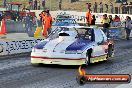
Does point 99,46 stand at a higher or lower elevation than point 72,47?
lower

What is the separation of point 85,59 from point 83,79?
7.38m

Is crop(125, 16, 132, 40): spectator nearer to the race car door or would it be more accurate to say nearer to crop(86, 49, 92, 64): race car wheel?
the race car door

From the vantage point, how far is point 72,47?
12.2m

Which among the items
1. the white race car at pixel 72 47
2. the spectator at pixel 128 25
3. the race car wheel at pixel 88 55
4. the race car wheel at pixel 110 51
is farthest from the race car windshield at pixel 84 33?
the spectator at pixel 128 25

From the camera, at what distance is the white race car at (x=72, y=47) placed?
39.9 feet

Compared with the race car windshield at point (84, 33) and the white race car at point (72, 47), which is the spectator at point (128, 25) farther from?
the race car windshield at point (84, 33)

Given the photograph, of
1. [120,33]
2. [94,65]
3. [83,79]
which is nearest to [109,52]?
[94,65]

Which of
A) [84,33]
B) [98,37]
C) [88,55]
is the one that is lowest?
[88,55]

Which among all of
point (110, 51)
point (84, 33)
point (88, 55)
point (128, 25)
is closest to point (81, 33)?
point (84, 33)

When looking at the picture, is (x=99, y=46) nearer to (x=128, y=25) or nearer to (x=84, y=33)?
(x=84, y=33)

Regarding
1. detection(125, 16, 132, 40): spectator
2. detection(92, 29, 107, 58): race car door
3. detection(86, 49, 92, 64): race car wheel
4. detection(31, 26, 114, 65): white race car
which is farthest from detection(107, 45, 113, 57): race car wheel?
detection(125, 16, 132, 40): spectator

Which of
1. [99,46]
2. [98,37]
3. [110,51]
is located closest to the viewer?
[99,46]

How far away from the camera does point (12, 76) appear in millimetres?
10406

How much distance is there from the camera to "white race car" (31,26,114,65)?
12148mm
